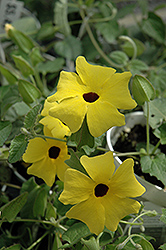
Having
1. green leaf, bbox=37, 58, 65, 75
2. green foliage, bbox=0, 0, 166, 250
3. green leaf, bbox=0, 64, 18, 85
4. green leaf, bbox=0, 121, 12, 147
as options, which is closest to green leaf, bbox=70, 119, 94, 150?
green foliage, bbox=0, 0, 166, 250

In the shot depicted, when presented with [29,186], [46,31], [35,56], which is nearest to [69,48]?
[46,31]

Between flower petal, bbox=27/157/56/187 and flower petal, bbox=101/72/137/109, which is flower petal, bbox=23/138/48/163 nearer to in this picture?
flower petal, bbox=27/157/56/187

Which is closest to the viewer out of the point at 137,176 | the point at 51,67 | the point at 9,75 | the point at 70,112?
the point at 70,112

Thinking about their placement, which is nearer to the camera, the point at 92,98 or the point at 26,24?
the point at 92,98

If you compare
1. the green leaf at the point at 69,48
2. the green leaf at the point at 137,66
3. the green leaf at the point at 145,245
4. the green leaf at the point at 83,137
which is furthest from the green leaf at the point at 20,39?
the green leaf at the point at 145,245

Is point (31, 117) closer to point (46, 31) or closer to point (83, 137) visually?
point (83, 137)
